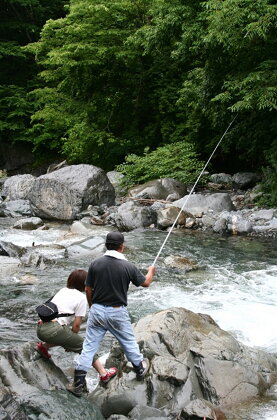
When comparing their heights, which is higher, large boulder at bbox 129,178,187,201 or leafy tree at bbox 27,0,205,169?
leafy tree at bbox 27,0,205,169

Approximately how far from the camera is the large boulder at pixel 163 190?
15968 millimetres

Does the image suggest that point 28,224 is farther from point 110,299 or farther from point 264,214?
point 110,299

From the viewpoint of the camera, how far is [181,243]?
38.9 ft

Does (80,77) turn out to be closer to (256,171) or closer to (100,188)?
(100,188)

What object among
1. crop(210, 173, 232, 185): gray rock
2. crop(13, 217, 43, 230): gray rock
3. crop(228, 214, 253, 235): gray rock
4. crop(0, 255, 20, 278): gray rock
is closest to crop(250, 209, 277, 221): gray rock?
crop(228, 214, 253, 235): gray rock

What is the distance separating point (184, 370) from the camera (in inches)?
189

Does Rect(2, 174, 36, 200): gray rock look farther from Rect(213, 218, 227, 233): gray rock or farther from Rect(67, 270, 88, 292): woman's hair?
Rect(67, 270, 88, 292): woman's hair

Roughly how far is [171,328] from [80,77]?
17521 mm

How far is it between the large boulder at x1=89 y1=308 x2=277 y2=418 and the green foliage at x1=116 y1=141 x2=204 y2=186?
38.3ft

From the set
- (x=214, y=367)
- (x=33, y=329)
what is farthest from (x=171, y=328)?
(x=33, y=329)

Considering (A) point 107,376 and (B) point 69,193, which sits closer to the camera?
(A) point 107,376

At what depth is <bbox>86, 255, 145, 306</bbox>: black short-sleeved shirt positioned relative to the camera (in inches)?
173

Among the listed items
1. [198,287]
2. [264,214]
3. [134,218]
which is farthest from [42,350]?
[264,214]

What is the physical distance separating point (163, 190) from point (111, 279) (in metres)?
11.9
